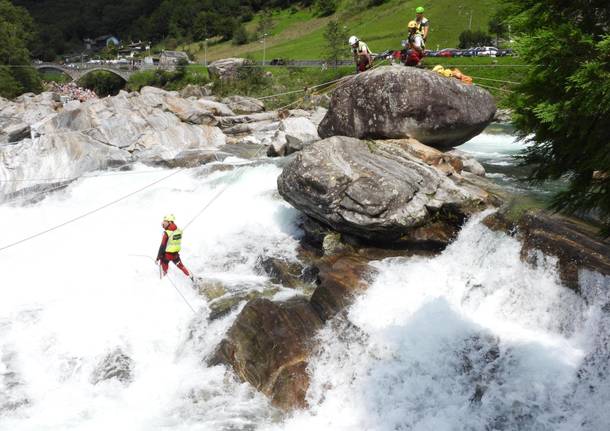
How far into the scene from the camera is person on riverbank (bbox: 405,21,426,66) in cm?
1741

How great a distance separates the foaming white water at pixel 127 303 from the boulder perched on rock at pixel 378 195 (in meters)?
2.47

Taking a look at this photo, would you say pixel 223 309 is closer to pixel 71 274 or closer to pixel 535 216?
pixel 71 274

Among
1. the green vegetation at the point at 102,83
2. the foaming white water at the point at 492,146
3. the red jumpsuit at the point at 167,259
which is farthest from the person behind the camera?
the green vegetation at the point at 102,83

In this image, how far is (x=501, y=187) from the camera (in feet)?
51.8

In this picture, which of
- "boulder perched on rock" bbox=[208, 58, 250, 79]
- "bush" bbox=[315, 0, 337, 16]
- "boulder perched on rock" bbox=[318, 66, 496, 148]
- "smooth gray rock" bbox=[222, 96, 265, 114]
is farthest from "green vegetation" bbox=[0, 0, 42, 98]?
"bush" bbox=[315, 0, 337, 16]

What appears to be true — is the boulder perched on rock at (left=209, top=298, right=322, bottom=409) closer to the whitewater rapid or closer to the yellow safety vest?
the whitewater rapid

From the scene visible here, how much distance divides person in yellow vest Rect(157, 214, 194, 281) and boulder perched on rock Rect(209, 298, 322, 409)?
10.9 feet

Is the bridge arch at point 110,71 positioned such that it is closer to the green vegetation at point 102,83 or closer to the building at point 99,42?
the green vegetation at point 102,83

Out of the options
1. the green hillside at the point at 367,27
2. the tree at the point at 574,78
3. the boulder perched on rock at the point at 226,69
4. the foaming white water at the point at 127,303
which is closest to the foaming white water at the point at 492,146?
the foaming white water at the point at 127,303

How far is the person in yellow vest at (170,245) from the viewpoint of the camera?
13.7 metres

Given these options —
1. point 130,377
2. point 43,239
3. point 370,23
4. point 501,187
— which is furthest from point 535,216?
point 370,23

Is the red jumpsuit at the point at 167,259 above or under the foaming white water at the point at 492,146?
above

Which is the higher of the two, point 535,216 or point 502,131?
point 535,216

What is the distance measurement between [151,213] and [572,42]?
16.5 meters
